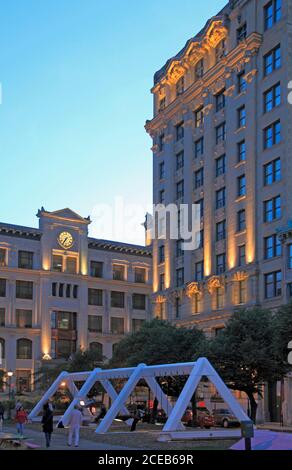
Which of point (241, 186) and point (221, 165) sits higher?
point (221, 165)

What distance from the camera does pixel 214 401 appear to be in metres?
64.5

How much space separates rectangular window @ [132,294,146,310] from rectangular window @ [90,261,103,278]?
688 cm

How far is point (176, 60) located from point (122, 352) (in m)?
33.5

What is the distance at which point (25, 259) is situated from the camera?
316 ft

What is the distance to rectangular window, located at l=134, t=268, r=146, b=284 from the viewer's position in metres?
108

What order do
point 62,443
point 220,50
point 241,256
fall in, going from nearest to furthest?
point 62,443
point 241,256
point 220,50

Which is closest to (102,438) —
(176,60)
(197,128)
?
(197,128)

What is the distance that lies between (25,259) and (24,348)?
1124 cm

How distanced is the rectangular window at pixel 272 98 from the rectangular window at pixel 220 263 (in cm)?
1400

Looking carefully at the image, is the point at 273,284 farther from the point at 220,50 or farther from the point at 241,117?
the point at 220,50

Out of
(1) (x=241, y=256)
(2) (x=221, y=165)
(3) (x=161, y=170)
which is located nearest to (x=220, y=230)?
(1) (x=241, y=256)

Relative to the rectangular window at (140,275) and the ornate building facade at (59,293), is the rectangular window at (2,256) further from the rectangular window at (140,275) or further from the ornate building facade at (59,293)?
the rectangular window at (140,275)

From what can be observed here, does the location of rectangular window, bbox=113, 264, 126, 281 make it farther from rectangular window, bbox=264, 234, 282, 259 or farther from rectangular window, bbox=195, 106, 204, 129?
rectangular window, bbox=264, 234, 282, 259

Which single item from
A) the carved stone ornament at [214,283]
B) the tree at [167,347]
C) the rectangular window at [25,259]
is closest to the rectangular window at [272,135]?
the carved stone ornament at [214,283]
